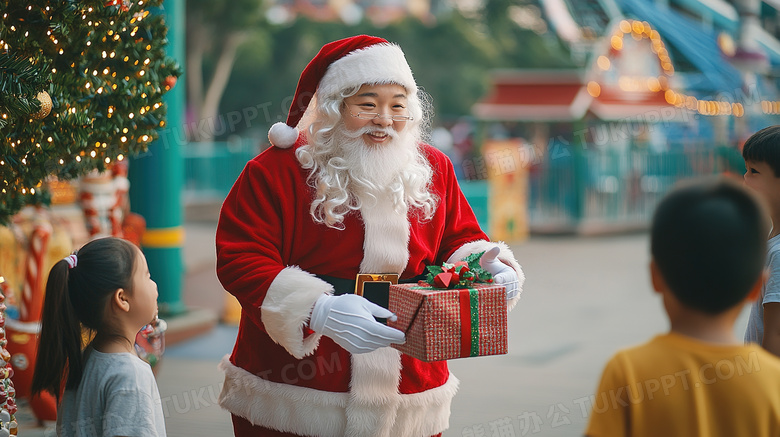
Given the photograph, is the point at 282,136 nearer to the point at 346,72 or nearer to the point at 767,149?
the point at 346,72

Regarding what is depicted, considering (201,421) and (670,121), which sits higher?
(670,121)

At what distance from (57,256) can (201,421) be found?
1.33 m

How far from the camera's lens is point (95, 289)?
2.41 m

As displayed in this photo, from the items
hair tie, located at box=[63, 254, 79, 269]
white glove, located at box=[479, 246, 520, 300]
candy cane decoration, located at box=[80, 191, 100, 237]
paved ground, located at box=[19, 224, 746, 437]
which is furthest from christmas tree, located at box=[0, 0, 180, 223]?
paved ground, located at box=[19, 224, 746, 437]

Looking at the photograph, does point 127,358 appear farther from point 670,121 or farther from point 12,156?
point 670,121

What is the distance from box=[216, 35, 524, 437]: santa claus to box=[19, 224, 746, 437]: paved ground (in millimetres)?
2136

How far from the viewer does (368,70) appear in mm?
2844

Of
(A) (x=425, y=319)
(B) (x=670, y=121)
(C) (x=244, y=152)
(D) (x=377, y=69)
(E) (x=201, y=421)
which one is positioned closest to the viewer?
(A) (x=425, y=319)

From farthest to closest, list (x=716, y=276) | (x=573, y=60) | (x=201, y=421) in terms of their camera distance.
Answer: (x=573, y=60) → (x=201, y=421) → (x=716, y=276)

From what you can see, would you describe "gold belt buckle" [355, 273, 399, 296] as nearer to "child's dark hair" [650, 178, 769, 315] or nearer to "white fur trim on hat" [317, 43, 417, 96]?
"white fur trim on hat" [317, 43, 417, 96]

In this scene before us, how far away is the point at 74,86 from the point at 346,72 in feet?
3.25

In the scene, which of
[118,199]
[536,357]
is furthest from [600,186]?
[118,199]

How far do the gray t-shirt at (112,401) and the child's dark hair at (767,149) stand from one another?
6.26 ft

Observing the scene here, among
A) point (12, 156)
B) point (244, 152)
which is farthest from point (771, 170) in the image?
point (244, 152)
